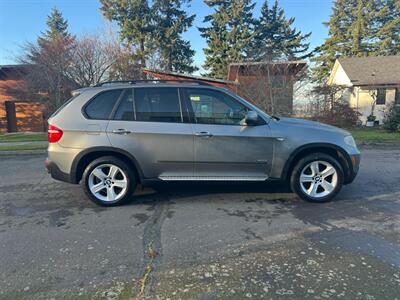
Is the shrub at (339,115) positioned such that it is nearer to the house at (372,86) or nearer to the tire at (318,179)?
the house at (372,86)

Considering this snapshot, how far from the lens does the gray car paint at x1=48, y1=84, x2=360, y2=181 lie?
4254 millimetres

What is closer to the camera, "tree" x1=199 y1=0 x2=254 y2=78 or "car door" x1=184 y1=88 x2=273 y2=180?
"car door" x1=184 y1=88 x2=273 y2=180

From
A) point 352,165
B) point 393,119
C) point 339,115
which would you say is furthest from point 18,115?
point 393,119

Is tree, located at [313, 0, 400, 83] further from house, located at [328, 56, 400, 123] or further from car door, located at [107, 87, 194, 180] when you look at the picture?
car door, located at [107, 87, 194, 180]

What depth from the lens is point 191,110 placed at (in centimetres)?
436

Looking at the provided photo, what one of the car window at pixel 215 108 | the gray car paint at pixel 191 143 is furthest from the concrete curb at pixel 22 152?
the car window at pixel 215 108

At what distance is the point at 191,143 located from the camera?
4.30m

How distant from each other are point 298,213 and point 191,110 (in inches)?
89.1

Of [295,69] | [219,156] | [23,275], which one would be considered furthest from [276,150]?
[295,69]

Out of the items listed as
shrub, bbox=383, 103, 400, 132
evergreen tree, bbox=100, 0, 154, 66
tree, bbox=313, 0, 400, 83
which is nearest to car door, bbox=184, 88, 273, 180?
shrub, bbox=383, 103, 400, 132

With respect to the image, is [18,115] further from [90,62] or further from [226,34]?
[226,34]

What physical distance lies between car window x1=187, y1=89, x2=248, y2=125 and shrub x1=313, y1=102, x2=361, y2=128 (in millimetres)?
14431

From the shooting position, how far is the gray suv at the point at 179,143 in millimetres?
4266

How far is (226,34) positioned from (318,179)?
98.5ft
